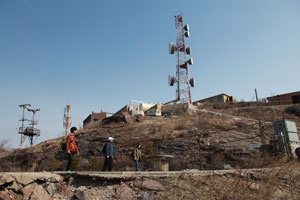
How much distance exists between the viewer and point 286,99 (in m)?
31.2

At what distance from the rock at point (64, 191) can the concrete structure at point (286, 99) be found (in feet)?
102

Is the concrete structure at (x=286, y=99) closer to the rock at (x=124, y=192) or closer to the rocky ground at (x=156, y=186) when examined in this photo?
the rocky ground at (x=156, y=186)

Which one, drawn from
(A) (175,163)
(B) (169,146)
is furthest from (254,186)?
(B) (169,146)

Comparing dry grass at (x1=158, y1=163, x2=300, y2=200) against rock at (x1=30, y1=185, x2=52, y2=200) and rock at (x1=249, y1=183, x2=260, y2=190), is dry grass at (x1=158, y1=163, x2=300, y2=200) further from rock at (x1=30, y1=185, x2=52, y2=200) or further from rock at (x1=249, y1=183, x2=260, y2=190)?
rock at (x1=30, y1=185, x2=52, y2=200)

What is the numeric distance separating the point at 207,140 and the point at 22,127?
32.7m

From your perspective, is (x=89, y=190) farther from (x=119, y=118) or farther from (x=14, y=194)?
(x=119, y=118)

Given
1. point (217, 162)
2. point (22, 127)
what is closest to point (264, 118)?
point (217, 162)

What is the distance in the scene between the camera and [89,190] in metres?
5.59

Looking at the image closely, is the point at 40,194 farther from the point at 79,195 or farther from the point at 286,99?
the point at 286,99

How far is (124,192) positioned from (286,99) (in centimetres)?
3258

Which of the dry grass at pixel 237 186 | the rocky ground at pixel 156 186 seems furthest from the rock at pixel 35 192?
the dry grass at pixel 237 186

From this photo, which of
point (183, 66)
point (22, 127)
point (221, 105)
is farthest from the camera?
point (22, 127)

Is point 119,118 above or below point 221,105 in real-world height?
below

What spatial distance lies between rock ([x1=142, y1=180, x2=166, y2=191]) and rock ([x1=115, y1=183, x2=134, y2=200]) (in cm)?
36
